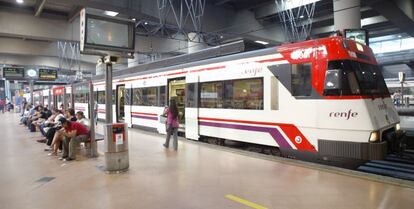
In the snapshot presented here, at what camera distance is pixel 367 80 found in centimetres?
585

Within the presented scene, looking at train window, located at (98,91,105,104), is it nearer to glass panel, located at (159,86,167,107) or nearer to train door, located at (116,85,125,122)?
train door, located at (116,85,125,122)

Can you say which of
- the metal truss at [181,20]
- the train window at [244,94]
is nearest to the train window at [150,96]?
the metal truss at [181,20]

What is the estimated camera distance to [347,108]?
17.7ft

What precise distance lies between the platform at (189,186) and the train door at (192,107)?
7.21 feet

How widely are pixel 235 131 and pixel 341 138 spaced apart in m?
2.79

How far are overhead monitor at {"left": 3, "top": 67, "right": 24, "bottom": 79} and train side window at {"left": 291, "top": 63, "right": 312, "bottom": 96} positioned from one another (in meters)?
25.3

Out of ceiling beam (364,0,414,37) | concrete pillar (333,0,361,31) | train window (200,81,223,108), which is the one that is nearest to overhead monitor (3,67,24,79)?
train window (200,81,223,108)

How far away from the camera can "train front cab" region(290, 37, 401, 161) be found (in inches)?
208

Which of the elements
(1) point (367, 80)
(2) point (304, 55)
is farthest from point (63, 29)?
(1) point (367, 80)

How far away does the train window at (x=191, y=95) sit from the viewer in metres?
9.09

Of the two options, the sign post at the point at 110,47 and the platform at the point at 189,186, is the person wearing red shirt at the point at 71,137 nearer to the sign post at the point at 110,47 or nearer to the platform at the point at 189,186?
the platform at the point at 189,186

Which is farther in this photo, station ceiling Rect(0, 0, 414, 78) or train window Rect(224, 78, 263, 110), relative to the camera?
station ceiling Rect(0, 0, 414, 78)

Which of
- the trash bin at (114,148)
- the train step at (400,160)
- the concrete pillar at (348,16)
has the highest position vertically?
the concrete pillar at (348,16)

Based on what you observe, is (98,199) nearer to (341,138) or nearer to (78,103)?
(341,138)
